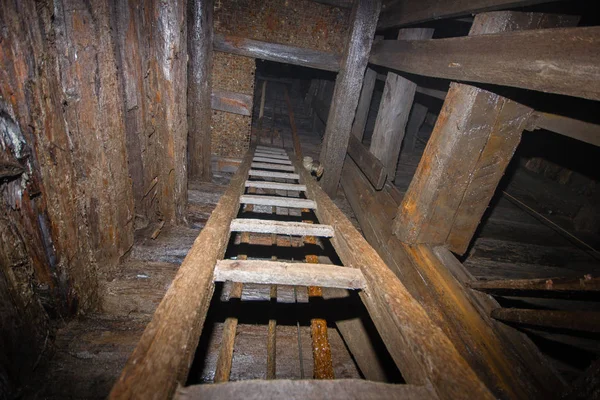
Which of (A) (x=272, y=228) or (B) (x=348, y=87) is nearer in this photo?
(A) (x=272, y=228)

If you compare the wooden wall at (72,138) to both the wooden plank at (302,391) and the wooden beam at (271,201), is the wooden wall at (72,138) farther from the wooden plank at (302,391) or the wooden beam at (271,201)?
the wooden plank at (302,391)

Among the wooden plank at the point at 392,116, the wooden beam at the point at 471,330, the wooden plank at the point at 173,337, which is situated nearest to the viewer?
the wooden plank at the point at 173,337

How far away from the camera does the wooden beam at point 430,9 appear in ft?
5.77

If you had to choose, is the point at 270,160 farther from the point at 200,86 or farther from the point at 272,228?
the point at 272,228

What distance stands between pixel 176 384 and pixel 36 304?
1.68m

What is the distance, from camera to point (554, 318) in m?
1.46

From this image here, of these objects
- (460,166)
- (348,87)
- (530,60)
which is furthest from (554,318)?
(348,87)

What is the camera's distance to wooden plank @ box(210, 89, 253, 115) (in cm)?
421

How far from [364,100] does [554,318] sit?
4.74m

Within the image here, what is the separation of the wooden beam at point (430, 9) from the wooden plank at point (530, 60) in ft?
0.58

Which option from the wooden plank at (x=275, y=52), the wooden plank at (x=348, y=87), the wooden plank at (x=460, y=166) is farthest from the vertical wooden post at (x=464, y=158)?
the wooden plank at (x=275, y=52)

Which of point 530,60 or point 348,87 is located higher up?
point 530,60

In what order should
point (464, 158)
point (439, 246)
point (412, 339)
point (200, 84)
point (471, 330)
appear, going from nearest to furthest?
point (412, 339)
point (471, 330)
point (464, 158)
point (439, 246)
point (200, 84)

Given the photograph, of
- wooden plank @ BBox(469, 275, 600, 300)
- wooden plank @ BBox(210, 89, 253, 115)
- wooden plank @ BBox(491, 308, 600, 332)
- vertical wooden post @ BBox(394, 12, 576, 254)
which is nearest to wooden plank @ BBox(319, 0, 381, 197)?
wooden plank @ BBox(210, 89, 253, 115)
